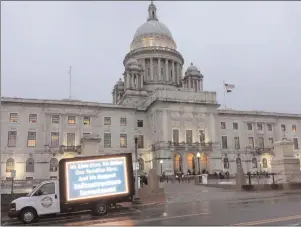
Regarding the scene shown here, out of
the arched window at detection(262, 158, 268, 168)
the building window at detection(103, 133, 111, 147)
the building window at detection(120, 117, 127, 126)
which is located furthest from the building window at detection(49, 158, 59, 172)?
the arched window at detection(262, 158, 268, 168)

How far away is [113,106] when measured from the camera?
62594 mm

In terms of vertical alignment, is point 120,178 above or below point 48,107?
below

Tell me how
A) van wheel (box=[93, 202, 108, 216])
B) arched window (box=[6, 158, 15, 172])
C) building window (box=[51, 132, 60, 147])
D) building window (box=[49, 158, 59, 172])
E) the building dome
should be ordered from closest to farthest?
van wheel (box=[93, 202, 108, 216]) → arched window (box=[6, 158, 15, 172]) → building window (box=[49, 158, 59, 172]) → building window (box=[51, 132, 60, 147]) → the building dome

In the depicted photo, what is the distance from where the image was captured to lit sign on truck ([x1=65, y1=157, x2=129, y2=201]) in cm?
1673

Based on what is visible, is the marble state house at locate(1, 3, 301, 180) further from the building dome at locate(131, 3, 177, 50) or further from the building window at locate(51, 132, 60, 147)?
the building dome at locate(131, 3, 177, 50)

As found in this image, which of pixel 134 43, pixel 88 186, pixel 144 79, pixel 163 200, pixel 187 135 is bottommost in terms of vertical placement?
pixel 163 200

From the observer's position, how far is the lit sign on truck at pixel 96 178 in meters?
16.7

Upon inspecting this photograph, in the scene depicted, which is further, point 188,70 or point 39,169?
point 188,70

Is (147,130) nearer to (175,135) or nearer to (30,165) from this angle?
(175,135)

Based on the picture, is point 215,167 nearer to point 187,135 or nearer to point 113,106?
point 187,135

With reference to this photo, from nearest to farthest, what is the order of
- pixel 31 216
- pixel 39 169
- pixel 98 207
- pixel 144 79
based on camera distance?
1. pixel 31 216
2. pixel 98 207
3. pixel 39 169
4. pixel 144 79

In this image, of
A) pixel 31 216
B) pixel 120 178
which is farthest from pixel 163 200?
pixel 31 216

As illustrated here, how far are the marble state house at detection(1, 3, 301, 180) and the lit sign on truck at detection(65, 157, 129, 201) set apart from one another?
101ft

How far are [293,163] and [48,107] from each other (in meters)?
41.9
